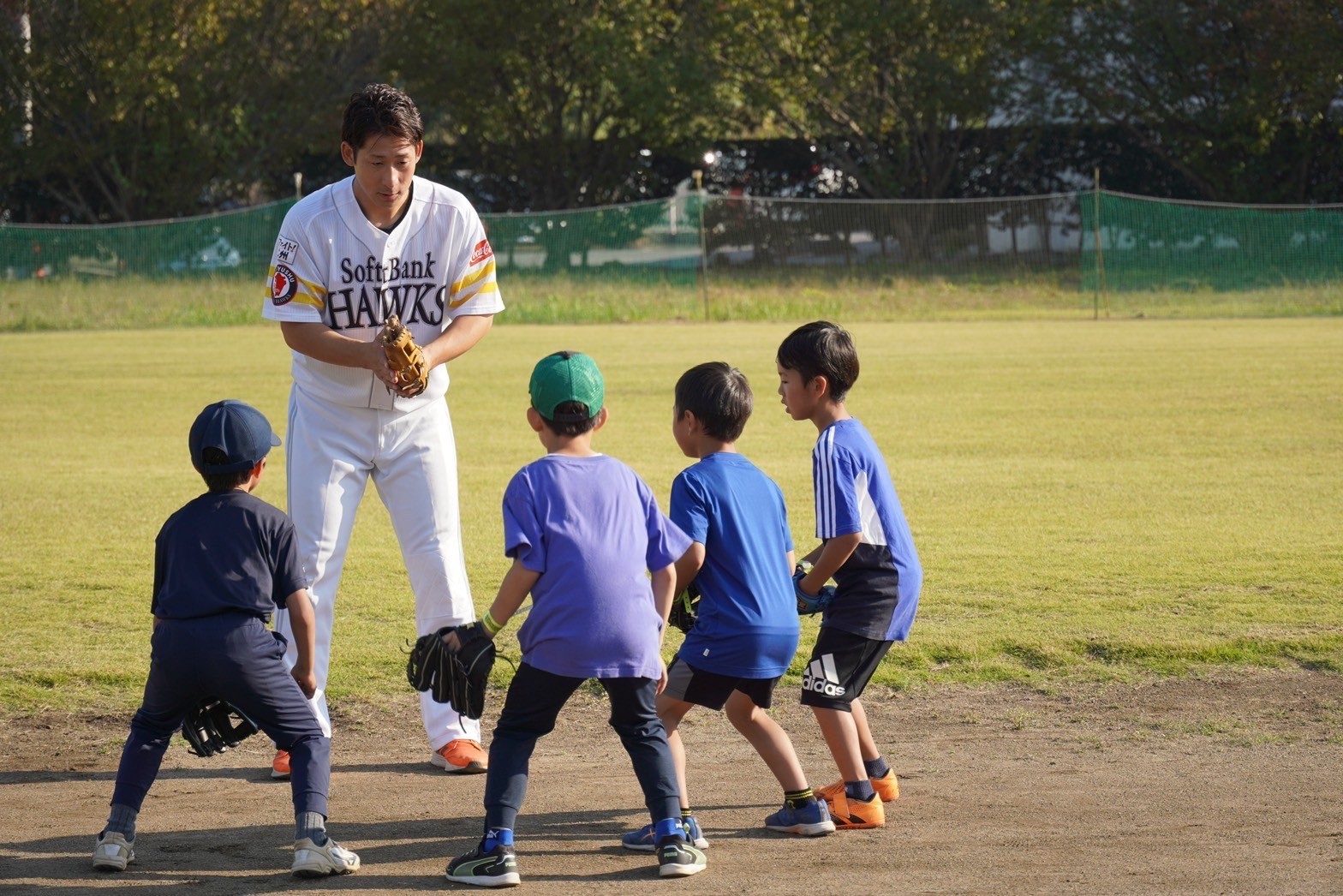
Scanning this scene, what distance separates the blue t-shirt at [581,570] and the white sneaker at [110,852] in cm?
108

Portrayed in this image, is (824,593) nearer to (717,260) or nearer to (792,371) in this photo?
(792,371)

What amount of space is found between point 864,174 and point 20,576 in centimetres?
3122

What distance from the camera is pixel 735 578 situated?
3.67m

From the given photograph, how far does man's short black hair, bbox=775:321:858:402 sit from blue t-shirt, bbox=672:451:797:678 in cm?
40

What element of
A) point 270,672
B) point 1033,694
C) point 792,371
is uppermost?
point 792,371

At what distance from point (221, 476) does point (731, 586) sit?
1.28 meters

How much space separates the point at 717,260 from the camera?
85.0ft

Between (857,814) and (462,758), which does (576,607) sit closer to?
(857,814)

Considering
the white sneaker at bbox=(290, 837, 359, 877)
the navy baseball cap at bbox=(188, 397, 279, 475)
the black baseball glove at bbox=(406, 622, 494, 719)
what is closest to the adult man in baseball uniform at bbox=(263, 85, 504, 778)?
the navy baseball cap at bbox=(188, 397, 279, 475)


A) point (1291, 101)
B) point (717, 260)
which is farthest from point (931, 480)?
point (1291, 101)

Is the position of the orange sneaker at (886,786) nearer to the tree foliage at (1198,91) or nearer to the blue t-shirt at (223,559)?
the blue t-shirt at (223,559)

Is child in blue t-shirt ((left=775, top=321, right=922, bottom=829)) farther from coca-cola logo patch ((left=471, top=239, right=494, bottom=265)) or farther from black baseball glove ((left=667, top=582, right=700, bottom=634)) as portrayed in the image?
coca-cola logo patch ((left=471, top=239, right=494, bottom=265))

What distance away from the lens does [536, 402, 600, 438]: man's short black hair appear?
136 inches

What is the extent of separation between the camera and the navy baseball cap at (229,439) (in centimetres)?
352
